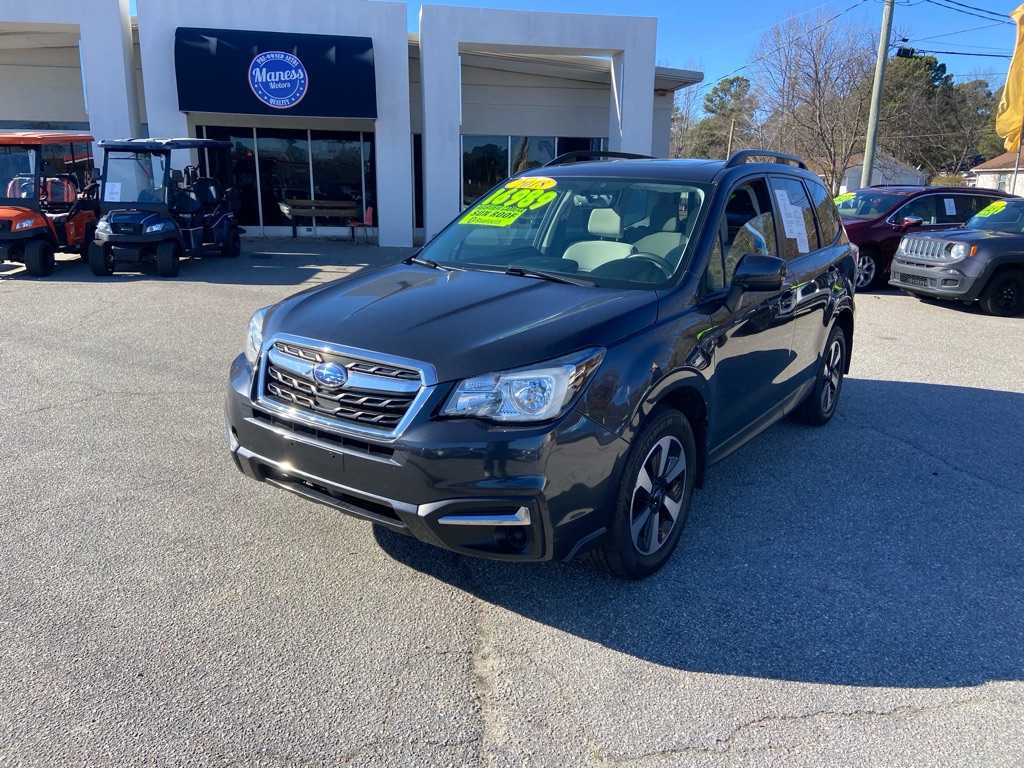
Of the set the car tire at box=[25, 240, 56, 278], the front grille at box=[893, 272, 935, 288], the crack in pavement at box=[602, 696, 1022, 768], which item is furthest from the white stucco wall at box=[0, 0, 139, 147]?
the crack in pavement at box=[602, 696, 1022, 768]

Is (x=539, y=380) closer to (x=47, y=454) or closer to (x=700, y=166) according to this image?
(x=700, y=166)

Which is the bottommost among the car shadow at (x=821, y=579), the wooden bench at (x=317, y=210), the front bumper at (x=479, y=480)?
the car shadow at (x=821, y=579)

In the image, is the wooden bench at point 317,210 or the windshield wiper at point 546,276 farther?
the wooden bench at point 317,210

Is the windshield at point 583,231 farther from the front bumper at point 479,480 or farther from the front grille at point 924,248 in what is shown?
the front grille at point 924,248

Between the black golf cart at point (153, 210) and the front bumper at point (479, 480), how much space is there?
35.4ft

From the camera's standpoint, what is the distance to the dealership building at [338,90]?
16.3 meters

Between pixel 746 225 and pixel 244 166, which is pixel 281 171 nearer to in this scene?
pixel 244 166

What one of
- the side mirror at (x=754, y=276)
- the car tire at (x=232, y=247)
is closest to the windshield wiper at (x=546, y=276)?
the side mirror at (x=754, y=276)

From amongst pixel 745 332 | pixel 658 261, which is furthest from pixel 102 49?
pixel 745 332

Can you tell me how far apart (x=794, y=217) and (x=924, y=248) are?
7660 millimetres

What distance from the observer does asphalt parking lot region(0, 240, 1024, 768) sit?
2525 millimetres

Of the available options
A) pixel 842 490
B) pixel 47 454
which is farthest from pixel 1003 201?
pixel 47 454

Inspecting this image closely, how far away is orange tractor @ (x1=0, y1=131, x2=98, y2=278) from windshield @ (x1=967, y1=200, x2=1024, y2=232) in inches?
575

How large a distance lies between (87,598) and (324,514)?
45.1 inches
